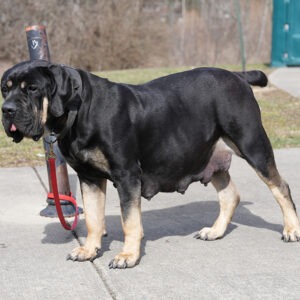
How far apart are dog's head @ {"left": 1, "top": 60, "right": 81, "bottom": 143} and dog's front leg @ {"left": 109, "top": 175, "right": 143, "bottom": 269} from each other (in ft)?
2.35

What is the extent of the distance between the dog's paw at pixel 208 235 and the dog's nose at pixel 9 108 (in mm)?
1897

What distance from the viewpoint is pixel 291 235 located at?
204 inches

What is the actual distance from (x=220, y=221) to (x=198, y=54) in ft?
54.8

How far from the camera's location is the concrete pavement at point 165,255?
167 inches

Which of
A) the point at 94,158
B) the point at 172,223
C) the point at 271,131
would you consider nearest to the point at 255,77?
the point at 172,223

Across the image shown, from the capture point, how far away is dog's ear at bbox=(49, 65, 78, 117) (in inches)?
171

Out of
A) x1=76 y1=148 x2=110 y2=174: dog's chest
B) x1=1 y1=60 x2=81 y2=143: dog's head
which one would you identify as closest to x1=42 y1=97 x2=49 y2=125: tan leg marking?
x1=1 y1=60 x2=81 y2=143: dog's head

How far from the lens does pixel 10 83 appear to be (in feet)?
14.3

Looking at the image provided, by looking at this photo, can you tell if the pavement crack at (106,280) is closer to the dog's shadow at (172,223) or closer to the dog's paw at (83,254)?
the dog's paw at (83,254)

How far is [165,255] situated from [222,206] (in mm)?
772

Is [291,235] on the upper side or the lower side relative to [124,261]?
lower

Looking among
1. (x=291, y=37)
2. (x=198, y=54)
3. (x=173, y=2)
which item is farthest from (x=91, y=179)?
(x=173, y=2)

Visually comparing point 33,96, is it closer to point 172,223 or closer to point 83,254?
point 83,254

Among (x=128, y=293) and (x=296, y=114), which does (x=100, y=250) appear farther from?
(x=296, y=114)
